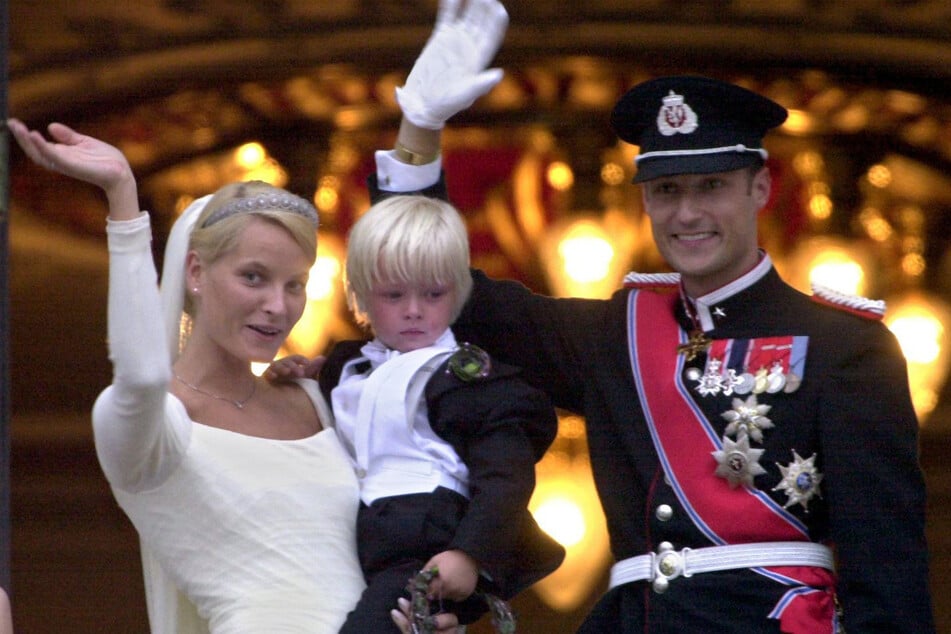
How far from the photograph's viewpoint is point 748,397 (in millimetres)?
2518

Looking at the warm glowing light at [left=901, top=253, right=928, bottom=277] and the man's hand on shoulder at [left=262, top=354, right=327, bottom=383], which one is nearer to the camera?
the man's hand on shoulder at [left=262, top=354, right=327, bottom=383]

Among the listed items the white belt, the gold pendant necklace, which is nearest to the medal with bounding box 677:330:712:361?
the gold pendant necklace

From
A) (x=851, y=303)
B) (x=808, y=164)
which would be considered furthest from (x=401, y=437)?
(x=808, y=164)

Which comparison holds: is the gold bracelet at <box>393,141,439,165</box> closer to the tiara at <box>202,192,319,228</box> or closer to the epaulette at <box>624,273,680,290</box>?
the tiara at <box>202,192,319,228</box>

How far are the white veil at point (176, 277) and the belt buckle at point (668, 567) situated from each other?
65 cm

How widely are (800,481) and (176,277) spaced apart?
2.58 feet

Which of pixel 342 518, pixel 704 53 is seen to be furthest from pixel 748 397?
pixel 704 53

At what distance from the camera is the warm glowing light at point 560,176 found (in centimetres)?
Result: 421

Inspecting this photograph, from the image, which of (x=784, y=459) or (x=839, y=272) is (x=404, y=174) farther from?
(x=839, y=272)

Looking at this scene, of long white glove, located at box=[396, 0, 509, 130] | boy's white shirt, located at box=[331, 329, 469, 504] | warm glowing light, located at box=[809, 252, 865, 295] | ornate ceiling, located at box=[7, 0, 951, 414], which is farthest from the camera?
warm glowing light, located at box=[809, 252, 865, 295]

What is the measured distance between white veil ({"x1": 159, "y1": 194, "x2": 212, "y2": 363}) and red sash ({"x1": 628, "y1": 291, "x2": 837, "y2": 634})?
0.55 meters

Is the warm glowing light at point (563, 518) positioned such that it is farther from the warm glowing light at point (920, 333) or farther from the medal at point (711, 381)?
the medal at point (711, 381)

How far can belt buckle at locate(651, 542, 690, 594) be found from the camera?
2.50 meters

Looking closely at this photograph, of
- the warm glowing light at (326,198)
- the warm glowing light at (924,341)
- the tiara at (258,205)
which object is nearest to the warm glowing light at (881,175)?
the warm glowing light at (924,341)
